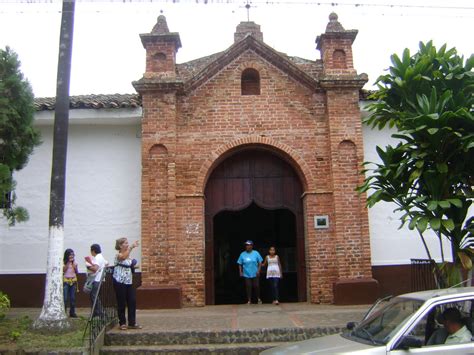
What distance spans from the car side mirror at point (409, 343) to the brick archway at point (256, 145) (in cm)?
706

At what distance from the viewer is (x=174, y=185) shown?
1177 centimetres

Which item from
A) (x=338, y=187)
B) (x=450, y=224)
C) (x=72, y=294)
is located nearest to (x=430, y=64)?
(x=450, y=224)

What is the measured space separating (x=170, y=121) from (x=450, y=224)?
6694 millimetres

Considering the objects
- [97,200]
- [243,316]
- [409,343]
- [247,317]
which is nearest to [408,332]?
[409,343]

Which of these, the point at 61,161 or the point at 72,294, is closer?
the point at 61,161

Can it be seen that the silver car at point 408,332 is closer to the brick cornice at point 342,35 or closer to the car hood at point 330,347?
the car hood at point 330,347

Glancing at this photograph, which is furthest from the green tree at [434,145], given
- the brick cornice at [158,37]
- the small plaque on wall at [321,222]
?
the brick cornice at [158,37]

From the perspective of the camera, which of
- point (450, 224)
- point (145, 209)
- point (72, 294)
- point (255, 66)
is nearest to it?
point (450, 224)

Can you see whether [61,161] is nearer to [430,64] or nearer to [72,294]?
[72,294]

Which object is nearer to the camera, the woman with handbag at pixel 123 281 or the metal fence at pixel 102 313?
the metal fence at pixel 102 313

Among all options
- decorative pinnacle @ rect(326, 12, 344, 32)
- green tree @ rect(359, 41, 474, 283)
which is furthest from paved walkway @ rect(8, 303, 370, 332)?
decorative pinnacle @ rect(326, 12, 344, 32)

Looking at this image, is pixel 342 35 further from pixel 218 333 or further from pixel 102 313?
pixel 102 313

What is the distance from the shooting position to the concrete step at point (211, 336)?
849 centimetres

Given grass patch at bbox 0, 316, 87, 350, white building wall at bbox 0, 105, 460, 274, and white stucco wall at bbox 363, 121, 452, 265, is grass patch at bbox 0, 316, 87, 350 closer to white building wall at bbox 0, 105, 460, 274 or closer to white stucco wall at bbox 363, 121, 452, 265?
white building wall at bbox 0, 105, 460, 274
